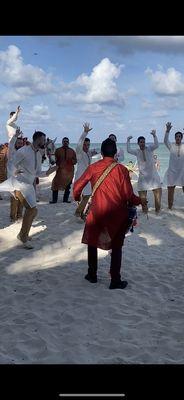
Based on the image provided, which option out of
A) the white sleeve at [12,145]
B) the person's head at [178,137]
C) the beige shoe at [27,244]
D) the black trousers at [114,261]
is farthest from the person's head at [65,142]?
the black trousers at [114,261]

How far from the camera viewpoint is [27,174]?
7.73 meters

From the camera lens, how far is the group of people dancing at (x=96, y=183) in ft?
18.7

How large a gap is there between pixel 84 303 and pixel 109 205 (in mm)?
1115

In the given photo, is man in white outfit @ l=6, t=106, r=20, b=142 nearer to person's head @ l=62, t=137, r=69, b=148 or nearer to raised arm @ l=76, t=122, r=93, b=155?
raised arm @ l=76, t=122, r=93, b=155

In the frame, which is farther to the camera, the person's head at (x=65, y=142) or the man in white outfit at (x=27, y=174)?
the person's head at (x=65, y=142)

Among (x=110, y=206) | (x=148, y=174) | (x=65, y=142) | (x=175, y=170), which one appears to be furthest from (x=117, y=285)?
(x=65, y=142)

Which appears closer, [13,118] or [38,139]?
[38,139]

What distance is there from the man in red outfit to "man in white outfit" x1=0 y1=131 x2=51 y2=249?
1.95 meters

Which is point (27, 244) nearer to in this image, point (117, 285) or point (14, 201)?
point (14, 201)

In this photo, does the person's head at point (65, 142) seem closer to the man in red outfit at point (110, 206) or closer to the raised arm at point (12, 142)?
the raised arm at point (12, 142)

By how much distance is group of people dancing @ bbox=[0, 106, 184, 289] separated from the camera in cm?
570
